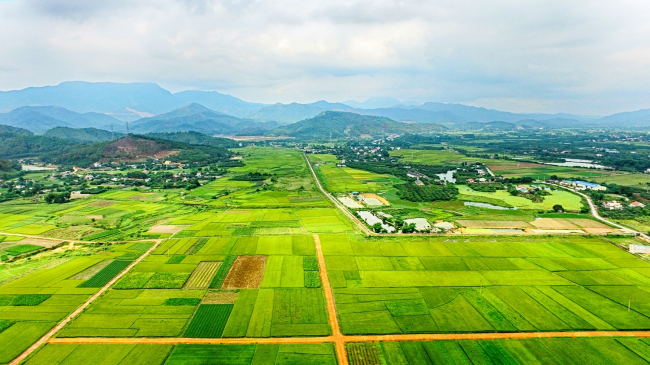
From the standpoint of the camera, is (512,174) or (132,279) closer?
(132,279)

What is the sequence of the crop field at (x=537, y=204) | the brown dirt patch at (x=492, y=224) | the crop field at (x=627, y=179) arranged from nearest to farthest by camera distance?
the brown dirt patch at (x=492, y=224)
the crop field at (x=537, y=204)
the crop field at (x=627, y=179)

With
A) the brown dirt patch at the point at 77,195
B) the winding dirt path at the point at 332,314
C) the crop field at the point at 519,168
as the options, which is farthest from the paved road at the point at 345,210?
the crop field at the point at 519,168

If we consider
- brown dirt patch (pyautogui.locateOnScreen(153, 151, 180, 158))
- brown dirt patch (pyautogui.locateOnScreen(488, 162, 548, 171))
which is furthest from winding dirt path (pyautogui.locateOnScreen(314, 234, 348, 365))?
brown dirt patch (pyautogui.locateOnScreen(153, 151, 180, 158))

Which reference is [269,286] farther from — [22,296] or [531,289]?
[531,289]

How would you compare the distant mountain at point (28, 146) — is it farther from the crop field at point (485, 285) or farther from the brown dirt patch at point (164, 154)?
the crop field at point (485, 285)

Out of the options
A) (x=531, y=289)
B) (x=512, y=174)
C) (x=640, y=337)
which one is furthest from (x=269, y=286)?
(x=512, y=174)

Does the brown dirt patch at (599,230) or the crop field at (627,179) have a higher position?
the crop field at (627,179)
